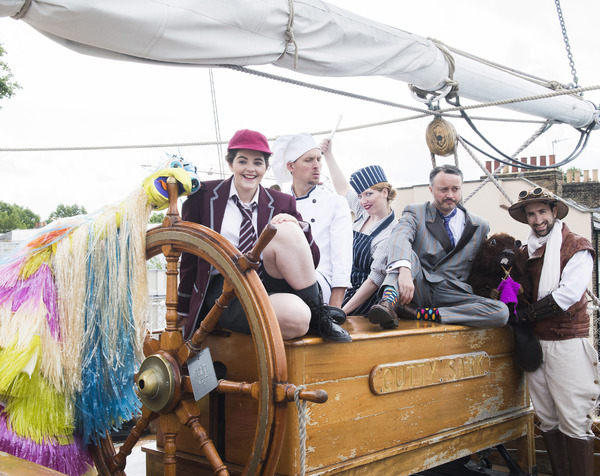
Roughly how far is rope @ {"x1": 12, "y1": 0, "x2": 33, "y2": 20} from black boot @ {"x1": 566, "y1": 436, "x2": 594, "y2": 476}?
317cm

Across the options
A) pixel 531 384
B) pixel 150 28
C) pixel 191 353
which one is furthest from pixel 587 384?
pixel 150 28

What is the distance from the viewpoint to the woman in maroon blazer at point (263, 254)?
6.82 feet

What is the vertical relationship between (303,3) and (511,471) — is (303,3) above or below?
above

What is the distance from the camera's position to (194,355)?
2033mm

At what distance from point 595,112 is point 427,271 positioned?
2.77 meters

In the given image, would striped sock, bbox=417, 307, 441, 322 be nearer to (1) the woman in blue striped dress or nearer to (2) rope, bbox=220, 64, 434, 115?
(1) the woman in blue striped dress

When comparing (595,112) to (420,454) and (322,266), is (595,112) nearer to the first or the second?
(322,266)

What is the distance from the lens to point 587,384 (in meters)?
3.14

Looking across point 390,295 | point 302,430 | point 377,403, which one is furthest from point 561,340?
point 302,430

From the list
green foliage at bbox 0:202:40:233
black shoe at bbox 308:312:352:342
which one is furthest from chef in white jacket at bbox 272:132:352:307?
green foliage at bbox 0:202:40:233

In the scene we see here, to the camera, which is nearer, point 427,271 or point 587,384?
point 587,384

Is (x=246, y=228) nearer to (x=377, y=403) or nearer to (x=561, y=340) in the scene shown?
(x=377, y=403)

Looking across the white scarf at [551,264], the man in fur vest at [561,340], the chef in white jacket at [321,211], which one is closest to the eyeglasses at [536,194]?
the man in fur vest at [561,340]

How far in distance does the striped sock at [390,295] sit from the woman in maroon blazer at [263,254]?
0.46m
